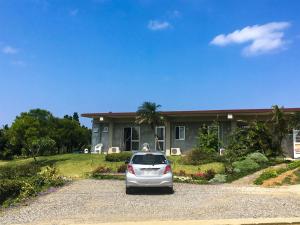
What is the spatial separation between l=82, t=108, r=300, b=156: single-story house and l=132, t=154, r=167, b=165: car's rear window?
702 inches

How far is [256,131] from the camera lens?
95.5 ft

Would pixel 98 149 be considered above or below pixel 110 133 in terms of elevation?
below

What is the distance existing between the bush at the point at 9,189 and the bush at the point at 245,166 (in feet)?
38.1

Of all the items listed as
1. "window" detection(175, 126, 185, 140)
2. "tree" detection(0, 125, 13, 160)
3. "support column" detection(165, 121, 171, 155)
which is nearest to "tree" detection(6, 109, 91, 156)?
"tree" detection(0, 125, 13, 160)

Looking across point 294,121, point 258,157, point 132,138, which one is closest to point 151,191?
point 258,157

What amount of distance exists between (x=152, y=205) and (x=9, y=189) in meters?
5.43

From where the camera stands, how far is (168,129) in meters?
37.0

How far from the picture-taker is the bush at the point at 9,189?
50.9 feet

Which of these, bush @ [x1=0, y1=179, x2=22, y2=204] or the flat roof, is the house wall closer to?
the flat roof

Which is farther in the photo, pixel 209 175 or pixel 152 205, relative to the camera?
pixel 209 175

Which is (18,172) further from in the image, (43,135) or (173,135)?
(43,135)

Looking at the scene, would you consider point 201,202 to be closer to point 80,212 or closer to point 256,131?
point 80,212

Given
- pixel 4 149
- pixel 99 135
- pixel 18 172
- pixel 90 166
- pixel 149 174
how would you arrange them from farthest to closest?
pixel 4 149 < pixel 99 135 < pixel 90 166 < pixel 18 172 < pixel 149 174

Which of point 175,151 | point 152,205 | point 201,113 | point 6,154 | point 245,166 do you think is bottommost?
point 152,205
